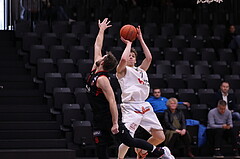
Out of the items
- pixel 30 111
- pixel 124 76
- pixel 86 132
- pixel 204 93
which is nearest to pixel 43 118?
pixel 30 111

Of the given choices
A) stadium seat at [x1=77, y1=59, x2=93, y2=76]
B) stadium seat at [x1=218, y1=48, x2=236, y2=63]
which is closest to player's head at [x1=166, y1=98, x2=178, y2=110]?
stadium seat at [x1=77, y1=59, x2=93, y2=76]

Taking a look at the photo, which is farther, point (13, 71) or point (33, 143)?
point (13, 71)

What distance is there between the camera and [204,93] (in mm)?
12250

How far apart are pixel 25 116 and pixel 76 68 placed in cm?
157

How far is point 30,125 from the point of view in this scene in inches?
452

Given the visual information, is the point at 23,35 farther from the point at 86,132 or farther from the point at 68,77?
the point at 86,132

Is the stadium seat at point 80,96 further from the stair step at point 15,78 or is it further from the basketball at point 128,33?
the basketball at point 128,33

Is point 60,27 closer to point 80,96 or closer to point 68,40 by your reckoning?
point 68,40

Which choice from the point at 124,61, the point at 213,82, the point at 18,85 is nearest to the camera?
the point at 124,61

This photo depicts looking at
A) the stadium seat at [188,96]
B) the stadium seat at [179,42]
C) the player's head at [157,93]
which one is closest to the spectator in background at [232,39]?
the stadium seat at [179,42]

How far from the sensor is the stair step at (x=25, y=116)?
11570mm

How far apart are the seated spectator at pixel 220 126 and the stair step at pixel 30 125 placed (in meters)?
2.99

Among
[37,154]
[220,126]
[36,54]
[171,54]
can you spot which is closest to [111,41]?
[171,54]

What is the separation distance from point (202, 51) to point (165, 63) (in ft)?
4.02
